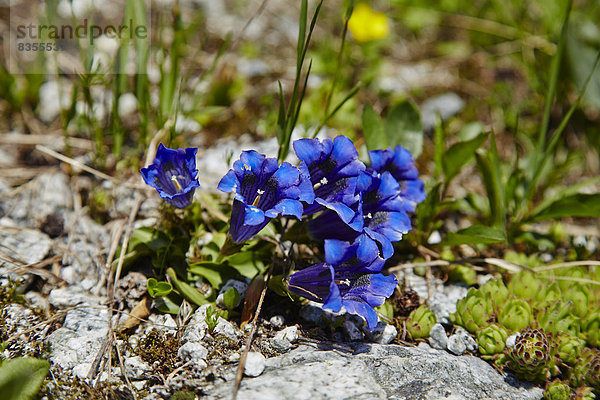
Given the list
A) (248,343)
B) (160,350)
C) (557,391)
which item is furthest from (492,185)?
(160,350)

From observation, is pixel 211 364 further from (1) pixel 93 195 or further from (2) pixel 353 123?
(2) pixel 353 123

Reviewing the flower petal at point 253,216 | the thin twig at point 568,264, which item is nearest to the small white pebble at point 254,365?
the flower petal at point 253,216

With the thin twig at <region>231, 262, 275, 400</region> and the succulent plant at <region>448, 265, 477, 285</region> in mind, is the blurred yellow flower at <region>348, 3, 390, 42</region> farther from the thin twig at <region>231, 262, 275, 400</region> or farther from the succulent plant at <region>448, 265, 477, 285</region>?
the thin twig at <region>231, 262, 275, 400</region>

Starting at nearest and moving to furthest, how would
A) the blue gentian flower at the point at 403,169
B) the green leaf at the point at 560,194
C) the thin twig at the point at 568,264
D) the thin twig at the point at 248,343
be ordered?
the thin twig at the point at 248,343, the blue gentian flower at the point at 403,169, the thin twig at the point at 568,264, the green leaf at the point at 560,194

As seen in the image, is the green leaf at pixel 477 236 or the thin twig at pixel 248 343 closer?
the thin twig at pixel 248 343

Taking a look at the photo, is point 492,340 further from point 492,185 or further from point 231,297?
point 231,297

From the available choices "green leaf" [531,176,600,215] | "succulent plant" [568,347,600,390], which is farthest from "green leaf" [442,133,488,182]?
"succulent plant" [568,347,600,390]

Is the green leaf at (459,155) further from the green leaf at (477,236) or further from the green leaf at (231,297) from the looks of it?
the green leaf at (231,297)
